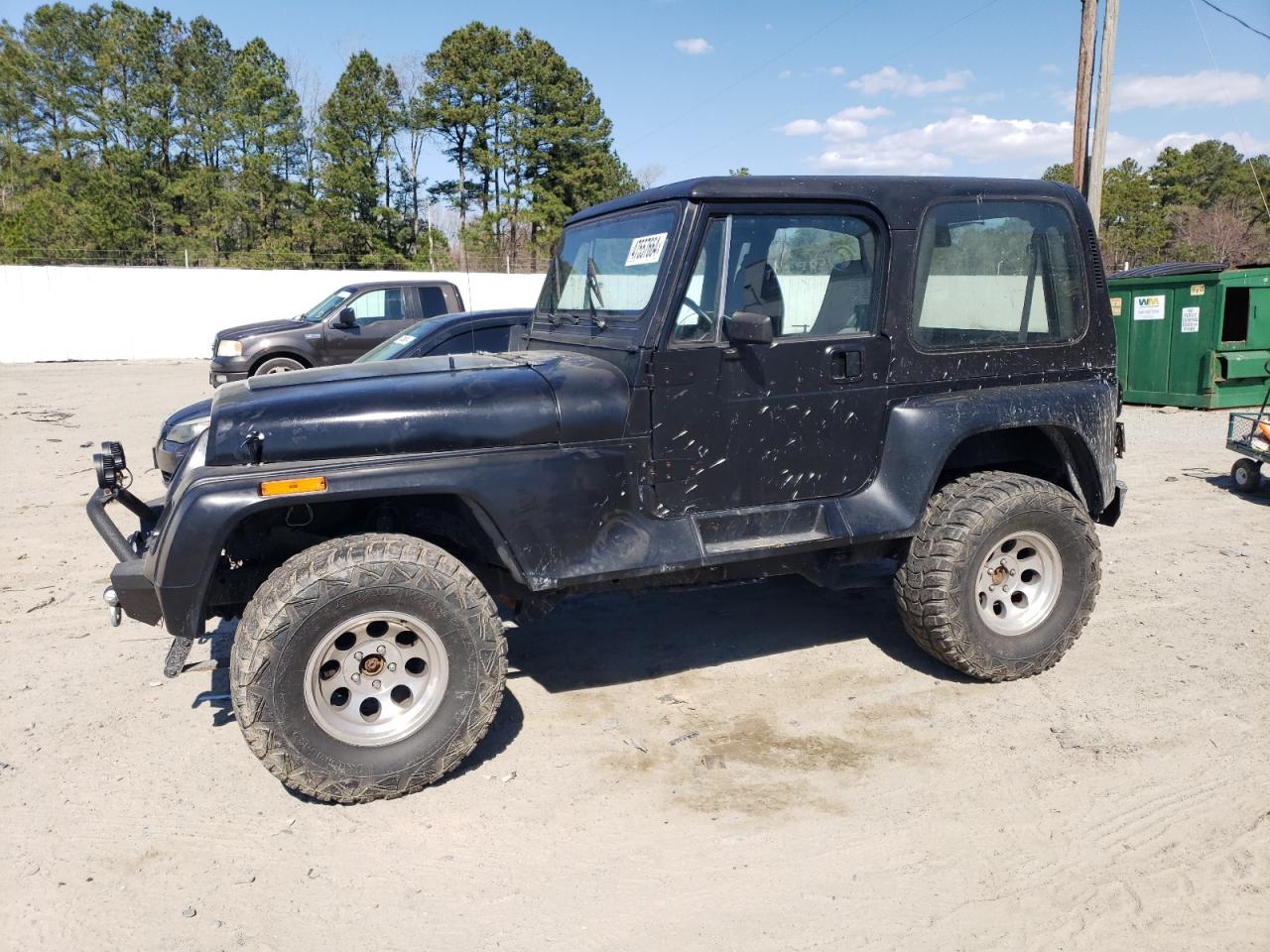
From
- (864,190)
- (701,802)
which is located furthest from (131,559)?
(864,190)

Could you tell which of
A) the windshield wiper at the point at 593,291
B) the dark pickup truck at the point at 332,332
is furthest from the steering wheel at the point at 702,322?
the dark pickup truck at the point at 332,332

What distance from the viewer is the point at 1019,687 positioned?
4203 mm

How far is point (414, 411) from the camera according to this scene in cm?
325

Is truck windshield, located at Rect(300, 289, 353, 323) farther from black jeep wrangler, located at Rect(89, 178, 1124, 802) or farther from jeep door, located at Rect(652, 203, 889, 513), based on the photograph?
jeep door, located at Rect(652, 203, 889, 513)

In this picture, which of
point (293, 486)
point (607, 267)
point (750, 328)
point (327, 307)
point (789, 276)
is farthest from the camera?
point (327, 307)

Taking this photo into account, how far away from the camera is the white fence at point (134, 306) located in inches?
878

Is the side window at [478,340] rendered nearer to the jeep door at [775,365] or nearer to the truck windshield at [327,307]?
the jeep door at [775,365]

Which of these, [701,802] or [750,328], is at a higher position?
[750,328]

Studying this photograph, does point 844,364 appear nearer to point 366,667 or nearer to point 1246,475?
point 366,667

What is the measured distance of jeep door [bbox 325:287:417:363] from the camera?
12602 mm

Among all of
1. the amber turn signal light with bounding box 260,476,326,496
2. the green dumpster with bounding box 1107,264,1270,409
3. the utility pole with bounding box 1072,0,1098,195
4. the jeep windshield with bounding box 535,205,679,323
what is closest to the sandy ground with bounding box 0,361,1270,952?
the amber turn signal light with bounding box 260,476,326,496

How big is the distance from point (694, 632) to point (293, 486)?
8.25 ft

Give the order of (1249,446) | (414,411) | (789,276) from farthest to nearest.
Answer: (1249,446), (789,276), (414,411)

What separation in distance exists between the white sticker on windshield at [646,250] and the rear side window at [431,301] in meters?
9.52
